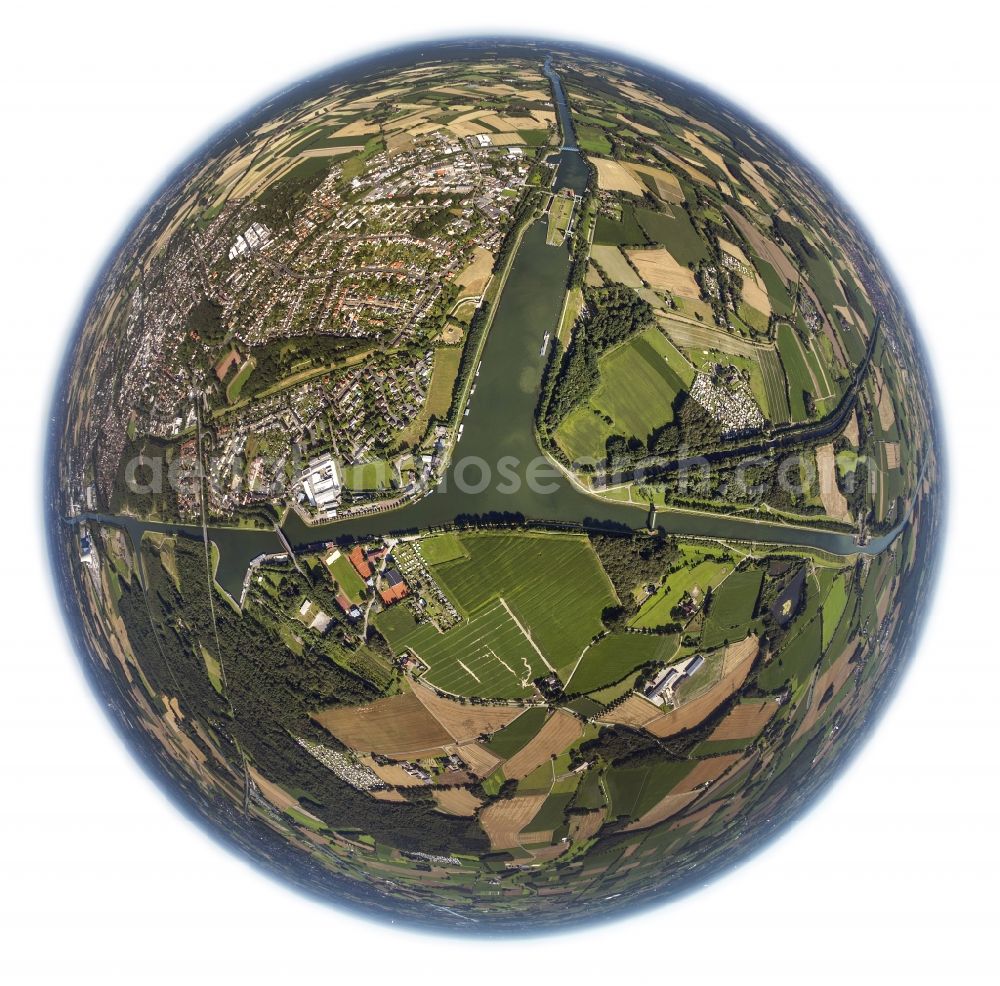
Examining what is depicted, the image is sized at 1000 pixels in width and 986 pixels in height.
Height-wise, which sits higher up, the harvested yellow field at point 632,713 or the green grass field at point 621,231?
the green grass field at point 621,231

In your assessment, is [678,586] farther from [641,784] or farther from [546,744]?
[641,784]

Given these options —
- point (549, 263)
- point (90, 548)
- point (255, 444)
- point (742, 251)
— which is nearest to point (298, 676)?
point (255, 444)

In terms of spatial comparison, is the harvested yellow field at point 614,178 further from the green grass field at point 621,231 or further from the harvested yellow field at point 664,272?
the harvested yellow field at point 664,272

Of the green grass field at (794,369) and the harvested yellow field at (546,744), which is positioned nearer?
the harvested yellow field at (546,744)

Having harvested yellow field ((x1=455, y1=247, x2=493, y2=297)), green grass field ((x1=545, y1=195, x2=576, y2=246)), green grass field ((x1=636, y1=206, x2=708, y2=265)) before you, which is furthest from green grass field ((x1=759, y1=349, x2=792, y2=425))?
harvested yellow field ((x1=455, y1=247, x2=493, y2=297))

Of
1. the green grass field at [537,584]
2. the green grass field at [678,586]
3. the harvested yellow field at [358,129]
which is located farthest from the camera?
the harvested yellow field at [358,129]

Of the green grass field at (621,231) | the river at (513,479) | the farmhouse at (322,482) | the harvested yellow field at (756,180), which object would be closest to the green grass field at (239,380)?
the farmhouse at (322,482)

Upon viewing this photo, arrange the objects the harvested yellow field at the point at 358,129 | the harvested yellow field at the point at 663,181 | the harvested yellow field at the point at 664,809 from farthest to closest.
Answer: the harvested yellow field at the point at 358,129 → the harvested yellow field at the point at 663,181 → the harvested yellow field at the point at 664,809
